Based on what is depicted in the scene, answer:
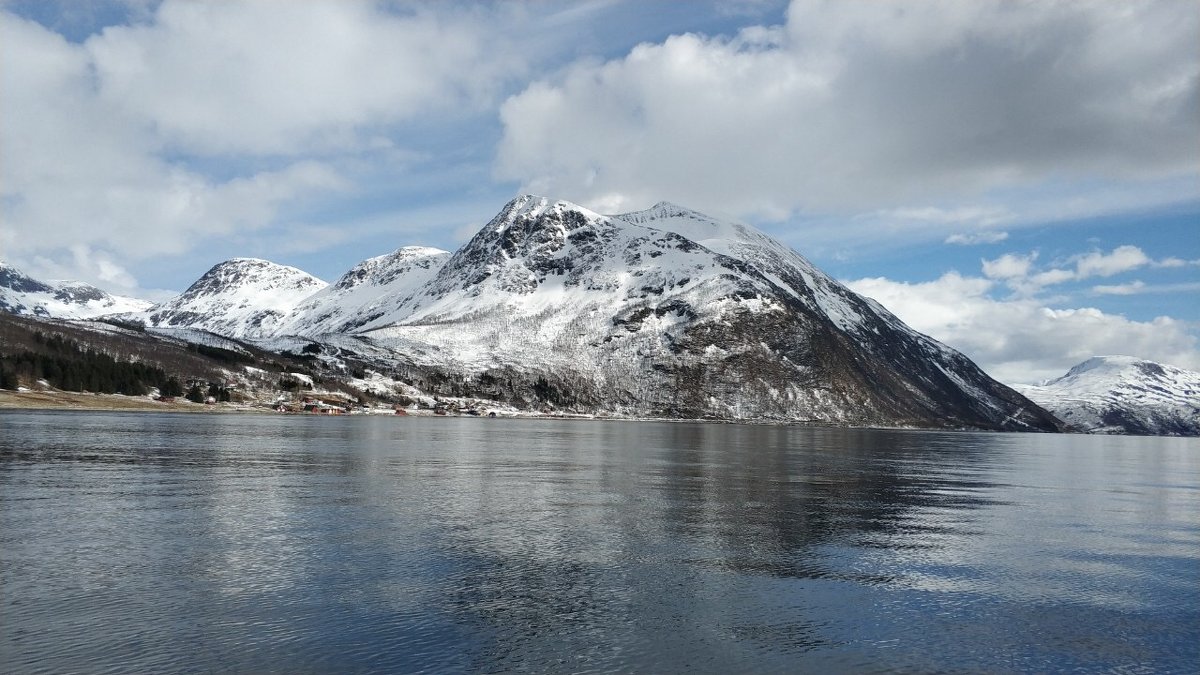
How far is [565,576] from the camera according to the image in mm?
36469

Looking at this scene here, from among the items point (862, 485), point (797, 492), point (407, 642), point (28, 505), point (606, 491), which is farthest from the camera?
point (862, 485)

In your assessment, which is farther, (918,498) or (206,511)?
(918,498)

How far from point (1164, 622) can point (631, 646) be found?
2334cm

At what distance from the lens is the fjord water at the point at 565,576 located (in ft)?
86.6

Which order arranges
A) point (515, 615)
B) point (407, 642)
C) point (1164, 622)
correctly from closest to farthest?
point (407, 642) → point (515, 615) → point (1164, 622)

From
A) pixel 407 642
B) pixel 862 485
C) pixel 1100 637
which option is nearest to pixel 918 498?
pixel 862 485

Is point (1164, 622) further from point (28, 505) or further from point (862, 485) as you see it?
point (28, 505)

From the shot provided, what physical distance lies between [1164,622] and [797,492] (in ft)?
133

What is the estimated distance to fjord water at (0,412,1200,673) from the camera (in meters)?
26.4

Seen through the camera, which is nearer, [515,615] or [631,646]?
[631,646]

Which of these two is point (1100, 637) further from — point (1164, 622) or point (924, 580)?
point (924, 580)

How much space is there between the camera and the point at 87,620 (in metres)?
27.5

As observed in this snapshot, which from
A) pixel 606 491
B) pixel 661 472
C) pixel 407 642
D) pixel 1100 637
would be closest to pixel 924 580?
pixel 1100 637

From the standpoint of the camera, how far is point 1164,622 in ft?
108
